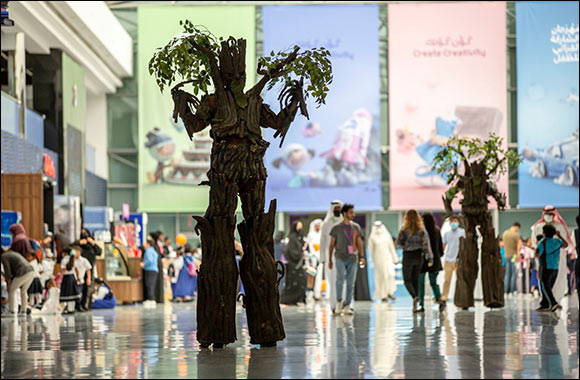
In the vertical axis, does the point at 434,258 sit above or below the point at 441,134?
below

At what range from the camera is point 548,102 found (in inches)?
1284

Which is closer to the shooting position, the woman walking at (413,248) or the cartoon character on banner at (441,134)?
the woman walking at (413,248)

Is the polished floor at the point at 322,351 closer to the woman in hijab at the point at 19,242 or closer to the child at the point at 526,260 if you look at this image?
the woman in hijab at the point at 19,242

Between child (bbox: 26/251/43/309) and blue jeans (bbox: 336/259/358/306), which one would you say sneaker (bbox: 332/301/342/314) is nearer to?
blue jeans (bbox: 336/259/358/306)

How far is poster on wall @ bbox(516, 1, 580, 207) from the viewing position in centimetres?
3186

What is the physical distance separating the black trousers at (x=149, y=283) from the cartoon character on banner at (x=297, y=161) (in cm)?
1043

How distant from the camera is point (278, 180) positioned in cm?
3209

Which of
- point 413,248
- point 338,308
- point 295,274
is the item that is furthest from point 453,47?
point 338,308

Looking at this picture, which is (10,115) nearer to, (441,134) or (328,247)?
(328,247)

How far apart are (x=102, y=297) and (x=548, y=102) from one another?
17598 millimetres

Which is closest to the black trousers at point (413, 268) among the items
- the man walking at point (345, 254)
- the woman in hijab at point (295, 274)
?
the man walking at point (345, 254)

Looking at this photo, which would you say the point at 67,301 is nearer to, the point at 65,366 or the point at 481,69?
the point at 65,366

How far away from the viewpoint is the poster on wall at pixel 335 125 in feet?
105

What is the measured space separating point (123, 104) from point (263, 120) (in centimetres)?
2819
